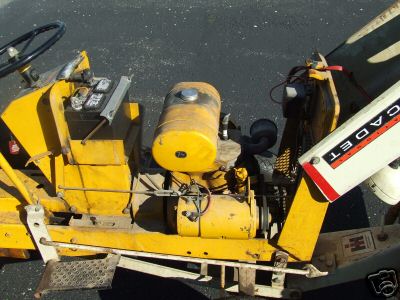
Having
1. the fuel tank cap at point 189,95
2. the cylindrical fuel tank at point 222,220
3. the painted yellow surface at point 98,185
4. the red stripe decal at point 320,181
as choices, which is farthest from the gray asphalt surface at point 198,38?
the red stripe decal at point 320,181

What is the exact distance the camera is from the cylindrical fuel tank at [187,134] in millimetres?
2703

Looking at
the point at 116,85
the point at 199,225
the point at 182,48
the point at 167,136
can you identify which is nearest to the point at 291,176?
the point at 199,225

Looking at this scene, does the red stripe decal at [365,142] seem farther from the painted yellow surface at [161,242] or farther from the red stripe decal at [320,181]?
the painted yellow surface at [161,242]

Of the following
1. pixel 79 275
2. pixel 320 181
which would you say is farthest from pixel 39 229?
pixel 320 181

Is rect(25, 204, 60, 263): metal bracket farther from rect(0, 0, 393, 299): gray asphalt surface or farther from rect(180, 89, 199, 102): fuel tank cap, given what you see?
rect(0, 0, 393, 299): gray asphalt surface

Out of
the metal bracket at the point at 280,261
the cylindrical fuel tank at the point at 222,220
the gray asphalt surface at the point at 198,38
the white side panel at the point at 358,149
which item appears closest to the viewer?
the white side panel at the point at 358,149

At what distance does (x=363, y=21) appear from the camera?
693 cm

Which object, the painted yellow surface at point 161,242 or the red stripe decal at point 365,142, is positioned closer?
the red stripe decal at point 365,142

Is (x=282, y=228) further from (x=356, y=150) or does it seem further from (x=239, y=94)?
(x=239, y=94)

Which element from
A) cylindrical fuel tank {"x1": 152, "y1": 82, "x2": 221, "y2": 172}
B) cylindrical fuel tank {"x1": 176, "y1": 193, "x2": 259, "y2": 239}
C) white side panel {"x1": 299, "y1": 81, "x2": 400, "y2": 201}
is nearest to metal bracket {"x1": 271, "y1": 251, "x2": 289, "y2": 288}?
cylindrical fuel tank {"x1": 176, "y1": 193, "x2": 259, "y2": 239}

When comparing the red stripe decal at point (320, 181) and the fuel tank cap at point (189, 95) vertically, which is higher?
the fuel tank cap at point (189, 95)

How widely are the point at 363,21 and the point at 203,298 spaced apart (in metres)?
4.93

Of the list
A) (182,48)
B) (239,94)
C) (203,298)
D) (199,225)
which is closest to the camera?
(199,225)

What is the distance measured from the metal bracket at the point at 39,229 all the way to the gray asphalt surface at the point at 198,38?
6.83 feet
